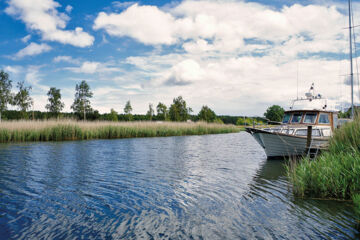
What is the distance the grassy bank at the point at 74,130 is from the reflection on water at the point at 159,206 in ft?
41.8

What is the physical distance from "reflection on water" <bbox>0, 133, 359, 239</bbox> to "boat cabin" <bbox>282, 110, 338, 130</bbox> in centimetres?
608

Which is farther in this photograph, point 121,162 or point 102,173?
point 121,162

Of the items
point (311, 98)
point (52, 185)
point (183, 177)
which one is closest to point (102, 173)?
point (52, 185)

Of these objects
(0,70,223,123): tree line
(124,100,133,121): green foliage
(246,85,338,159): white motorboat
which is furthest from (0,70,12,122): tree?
(246,85,338,159): white motorboat

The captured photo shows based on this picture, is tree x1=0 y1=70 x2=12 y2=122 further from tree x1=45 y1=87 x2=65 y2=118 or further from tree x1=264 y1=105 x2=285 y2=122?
tree x1=264 y1=105 x2=285 y2=122

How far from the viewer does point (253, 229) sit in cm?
470

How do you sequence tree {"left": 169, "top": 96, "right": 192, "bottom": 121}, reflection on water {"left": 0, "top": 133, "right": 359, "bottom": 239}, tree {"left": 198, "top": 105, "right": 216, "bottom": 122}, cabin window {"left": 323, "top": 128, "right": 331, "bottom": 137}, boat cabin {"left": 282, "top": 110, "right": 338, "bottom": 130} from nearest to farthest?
reflection on water {"left": 0, "top": 133, "right": 359, "bottom": 239} → cabin window {"left": 323, "top": 128, "right": 331, "bottom": 137} → boat cabin {"left": 282, "top": 110, "right": 338, "bottom": 130} → tree {"left": 169, "top": 96, "right": 192, "bottom": 121} → tree {"left": 198, "top": 105, "right": 216, "bottom": 122}

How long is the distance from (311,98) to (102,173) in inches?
509

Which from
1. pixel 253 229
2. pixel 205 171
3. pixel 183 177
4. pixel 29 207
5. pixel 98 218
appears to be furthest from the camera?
pixel 205 171

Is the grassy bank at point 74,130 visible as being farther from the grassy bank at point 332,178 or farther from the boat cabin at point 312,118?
the grassy bank at point 332,178

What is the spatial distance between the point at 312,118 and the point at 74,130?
19186 millimetres

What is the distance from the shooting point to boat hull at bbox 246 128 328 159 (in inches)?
508

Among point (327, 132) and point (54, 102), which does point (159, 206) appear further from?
point (54, 102)

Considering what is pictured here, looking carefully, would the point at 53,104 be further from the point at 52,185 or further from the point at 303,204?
the point at 303,204
